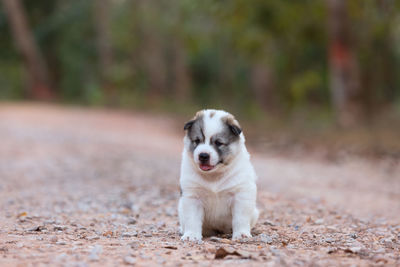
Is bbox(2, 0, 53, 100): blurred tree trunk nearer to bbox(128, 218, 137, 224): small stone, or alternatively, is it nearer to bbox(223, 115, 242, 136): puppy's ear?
A: bbox(128, 218, 137, 224): small stone

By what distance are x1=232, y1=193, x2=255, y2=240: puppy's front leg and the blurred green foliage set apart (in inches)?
558

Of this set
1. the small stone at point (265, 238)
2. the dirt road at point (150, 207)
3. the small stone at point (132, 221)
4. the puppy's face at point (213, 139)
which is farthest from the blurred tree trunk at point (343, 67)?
the puppy's face at point (213, 139)

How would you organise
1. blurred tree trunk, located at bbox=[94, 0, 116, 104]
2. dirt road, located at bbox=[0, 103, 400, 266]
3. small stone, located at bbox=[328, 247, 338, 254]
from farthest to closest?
blurred tree trunk, located at bbox=[94, 0, 116, 104]
small stone, located at bbox=[328, 247, 338, 254]
dirt road, located at bbox=[0, 103, 400, 266]

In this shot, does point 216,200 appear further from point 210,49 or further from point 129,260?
point 210,49

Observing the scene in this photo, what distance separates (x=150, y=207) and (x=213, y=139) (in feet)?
9.68

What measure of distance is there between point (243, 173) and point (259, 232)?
937 millimetres

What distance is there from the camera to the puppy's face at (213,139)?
5430 mm

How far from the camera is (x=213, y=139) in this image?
18.3 ft

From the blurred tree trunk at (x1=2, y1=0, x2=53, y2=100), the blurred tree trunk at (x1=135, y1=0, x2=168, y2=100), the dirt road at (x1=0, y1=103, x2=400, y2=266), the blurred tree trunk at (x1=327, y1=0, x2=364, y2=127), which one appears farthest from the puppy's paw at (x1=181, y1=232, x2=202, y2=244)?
the blurred tree trunk at (x1=135, y1=0, x2=168, y2=100)

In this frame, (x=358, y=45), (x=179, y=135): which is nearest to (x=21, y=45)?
(x=179, y=135)

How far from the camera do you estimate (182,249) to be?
16.1 feet

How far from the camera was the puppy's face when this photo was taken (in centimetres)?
543

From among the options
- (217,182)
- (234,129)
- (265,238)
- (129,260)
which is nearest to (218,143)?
(234,129)

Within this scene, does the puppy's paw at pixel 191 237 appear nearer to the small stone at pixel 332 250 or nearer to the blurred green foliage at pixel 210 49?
the small stone at pixel 332 250
